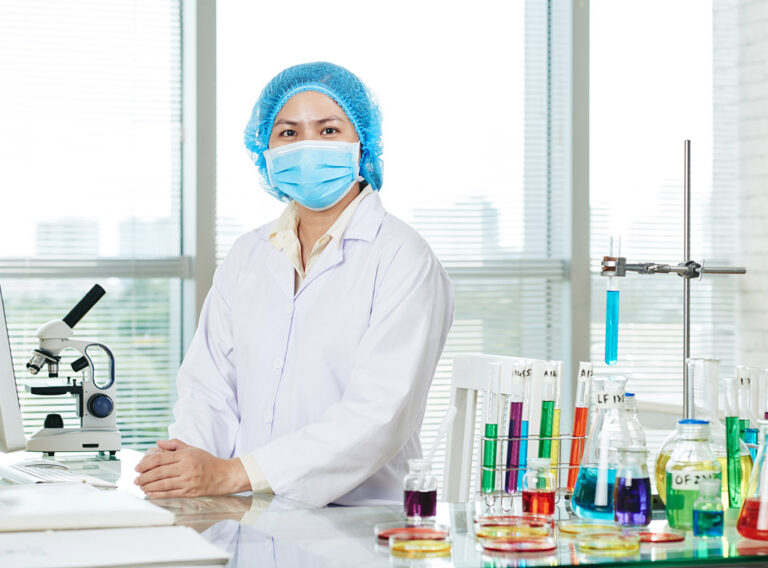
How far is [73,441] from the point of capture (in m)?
2.28

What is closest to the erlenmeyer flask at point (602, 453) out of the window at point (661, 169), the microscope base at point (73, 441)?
the microscope base at point (73, 441)

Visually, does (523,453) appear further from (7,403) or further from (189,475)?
(7,403)

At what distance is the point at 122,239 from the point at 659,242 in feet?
7.17

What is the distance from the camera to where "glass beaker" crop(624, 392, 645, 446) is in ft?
4.28

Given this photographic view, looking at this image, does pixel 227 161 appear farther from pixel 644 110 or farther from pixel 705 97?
pixel 705 97

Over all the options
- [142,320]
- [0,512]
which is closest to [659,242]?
[142,320]

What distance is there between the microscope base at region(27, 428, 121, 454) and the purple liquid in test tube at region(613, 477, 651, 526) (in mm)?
1376

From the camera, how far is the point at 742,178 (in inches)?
166

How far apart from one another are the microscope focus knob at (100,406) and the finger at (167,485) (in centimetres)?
82

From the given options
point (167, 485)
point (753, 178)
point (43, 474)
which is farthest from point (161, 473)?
point (753, 178)

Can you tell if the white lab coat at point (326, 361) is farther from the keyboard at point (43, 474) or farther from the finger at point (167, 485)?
the keyboard at point (43, 474)

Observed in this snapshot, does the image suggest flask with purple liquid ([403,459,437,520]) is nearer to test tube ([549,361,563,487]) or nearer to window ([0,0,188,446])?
test tube ([549,361,563,487])

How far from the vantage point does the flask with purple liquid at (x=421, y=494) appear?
1.27m

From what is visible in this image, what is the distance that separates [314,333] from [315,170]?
36 cm
